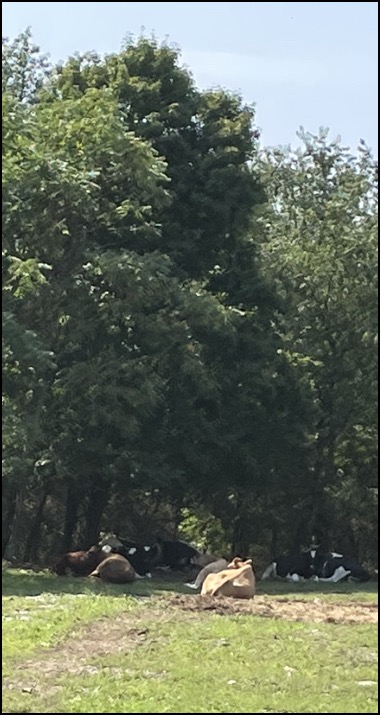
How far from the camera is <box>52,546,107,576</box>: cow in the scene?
17.8m

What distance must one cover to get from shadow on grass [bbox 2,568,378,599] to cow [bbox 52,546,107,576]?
222 mm

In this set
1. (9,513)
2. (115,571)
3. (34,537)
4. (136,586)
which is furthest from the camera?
(34,537)

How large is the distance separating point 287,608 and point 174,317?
26.4ft

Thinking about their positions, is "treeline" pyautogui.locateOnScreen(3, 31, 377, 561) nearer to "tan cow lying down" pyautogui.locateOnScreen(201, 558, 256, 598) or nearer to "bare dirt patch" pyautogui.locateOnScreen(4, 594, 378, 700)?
"tan cow lying down" pyautogui.locateOnScreen(201, 558, 256, 598)

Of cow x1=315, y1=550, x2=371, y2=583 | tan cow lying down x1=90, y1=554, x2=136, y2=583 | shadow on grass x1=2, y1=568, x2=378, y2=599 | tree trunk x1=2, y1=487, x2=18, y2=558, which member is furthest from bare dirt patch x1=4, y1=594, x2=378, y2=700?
tree trunk x1=2, y1=487, x2=18, y2=558

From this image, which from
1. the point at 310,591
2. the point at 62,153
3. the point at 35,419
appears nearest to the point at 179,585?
the point at 310,591

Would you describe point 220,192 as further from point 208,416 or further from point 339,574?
point 339,574

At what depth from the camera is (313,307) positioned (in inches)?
901

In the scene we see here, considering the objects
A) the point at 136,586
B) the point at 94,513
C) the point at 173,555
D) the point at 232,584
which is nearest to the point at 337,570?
the point at 173,555

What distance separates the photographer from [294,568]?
2141 centimetres

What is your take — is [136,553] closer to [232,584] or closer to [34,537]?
[34,537]

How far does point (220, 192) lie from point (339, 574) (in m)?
7.87

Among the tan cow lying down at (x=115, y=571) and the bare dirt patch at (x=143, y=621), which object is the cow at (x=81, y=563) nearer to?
the tan cow lying down at (x=115, y=571)

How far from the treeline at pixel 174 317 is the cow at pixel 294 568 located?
2.17 m
